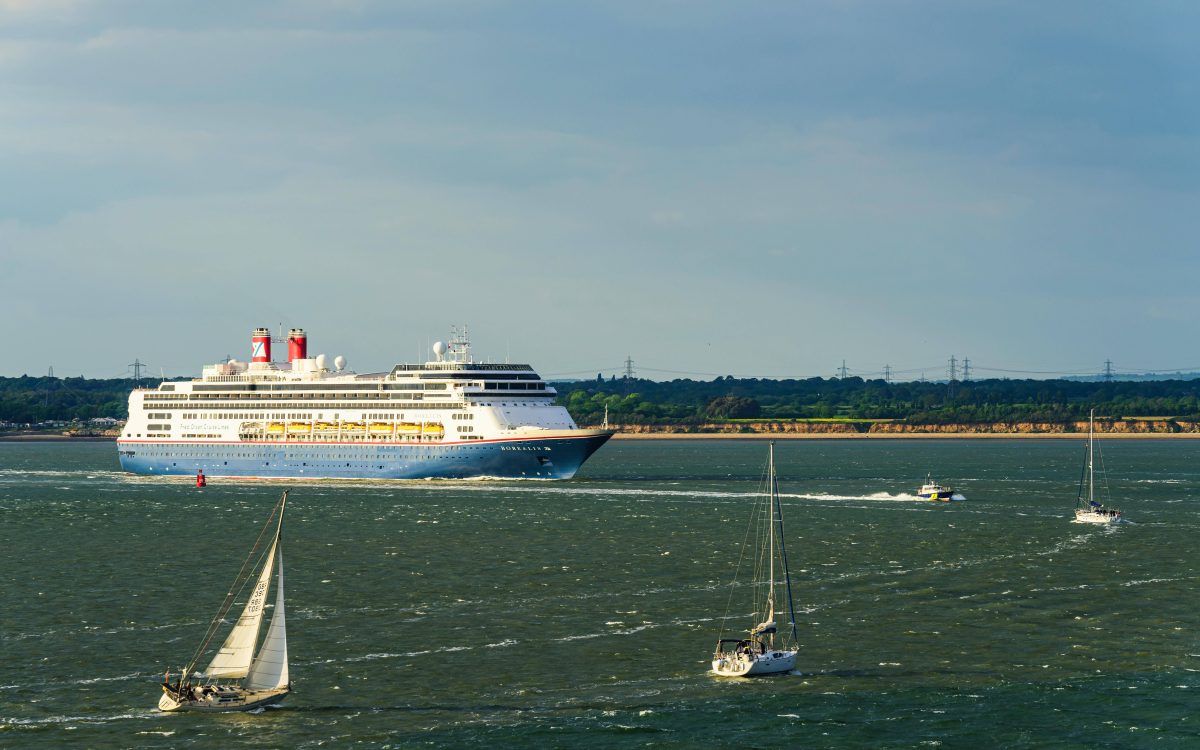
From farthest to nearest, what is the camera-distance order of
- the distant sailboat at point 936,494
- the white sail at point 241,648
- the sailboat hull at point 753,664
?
the distant sailboat at point 936,494
the sailboat hull at point 753,664
the white sail at point 241,648

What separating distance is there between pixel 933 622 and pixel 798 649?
783 cm

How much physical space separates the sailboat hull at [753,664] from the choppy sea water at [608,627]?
17.9 inches

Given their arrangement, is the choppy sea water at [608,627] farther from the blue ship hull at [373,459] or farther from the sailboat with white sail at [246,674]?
the blue ship hull at [373,459]

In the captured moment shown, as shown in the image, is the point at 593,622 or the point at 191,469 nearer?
the point at 593,622

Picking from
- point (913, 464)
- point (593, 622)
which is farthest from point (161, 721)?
point (913, 464)

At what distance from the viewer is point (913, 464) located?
172375 mm

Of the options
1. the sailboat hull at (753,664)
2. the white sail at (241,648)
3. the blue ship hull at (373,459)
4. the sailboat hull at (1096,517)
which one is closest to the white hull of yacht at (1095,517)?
the sailboat hull at (1096,517)

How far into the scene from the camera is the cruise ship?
115 m

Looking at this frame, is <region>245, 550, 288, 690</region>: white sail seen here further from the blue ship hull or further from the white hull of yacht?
the blue ship hull

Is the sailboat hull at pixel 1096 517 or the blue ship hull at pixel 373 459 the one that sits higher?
the blue ship hull at pixel 373 459

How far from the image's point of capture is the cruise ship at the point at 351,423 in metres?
115

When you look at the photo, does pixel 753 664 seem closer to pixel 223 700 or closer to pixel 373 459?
pixel 223 700

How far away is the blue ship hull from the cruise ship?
0.09 meters

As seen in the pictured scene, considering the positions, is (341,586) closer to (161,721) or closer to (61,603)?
(61,603)
